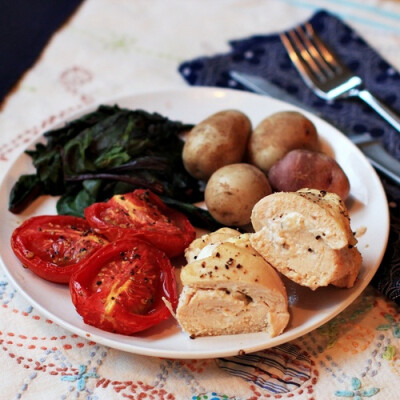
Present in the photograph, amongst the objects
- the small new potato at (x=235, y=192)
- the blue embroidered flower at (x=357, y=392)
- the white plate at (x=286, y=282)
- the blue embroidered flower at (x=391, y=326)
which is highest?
the small new potato at (x=235, y=192)

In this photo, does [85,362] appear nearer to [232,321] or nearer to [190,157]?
[232,321]

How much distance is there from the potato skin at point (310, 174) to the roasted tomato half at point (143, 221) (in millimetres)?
312

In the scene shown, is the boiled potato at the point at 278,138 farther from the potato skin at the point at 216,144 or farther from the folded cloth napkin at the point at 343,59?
the folded cloth napkin at the point at 343,59

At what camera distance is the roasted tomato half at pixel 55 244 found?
1.47 metres

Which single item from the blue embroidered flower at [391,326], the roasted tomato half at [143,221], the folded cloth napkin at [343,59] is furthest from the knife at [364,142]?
the roasted tomato half at [143,221]

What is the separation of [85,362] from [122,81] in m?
1.48

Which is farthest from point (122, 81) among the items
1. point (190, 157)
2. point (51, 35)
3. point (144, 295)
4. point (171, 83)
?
point (144, 295)

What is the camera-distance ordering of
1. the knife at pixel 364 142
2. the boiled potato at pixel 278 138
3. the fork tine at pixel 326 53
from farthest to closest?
the fork tine at pixel 326 53, the knife at pixel 364 142, the boiled potato at pixel 278 138

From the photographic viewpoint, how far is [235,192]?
160 centimetres

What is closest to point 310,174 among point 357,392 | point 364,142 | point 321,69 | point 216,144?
point 216,144

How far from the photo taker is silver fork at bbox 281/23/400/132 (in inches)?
88.4

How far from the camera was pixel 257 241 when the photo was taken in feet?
4.38

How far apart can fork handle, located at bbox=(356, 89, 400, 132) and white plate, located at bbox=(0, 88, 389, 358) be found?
0.88 feet

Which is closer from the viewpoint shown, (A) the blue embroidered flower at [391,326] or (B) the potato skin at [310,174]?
(A) the blue embroidered flower at [391,326]
